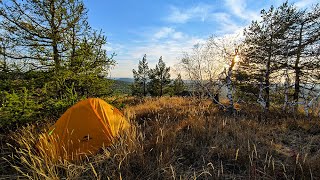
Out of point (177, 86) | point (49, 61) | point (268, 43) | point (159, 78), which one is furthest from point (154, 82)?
point (49, 61)

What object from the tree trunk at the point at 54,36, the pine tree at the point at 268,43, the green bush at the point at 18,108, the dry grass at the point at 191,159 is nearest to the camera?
the dry grass at the point at 191,159

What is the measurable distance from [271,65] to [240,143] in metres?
11.1

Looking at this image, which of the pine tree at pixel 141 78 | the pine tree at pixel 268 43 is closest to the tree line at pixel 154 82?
the pine tree at pixel 141 78

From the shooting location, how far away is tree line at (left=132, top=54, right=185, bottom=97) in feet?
106

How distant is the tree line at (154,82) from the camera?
3238 centimetres

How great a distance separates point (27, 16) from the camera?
6.47 metres

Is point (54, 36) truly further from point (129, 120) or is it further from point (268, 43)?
point (268, 43)

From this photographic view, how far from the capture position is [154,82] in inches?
1286

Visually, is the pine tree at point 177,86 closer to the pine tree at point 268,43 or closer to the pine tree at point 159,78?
the pine tree at point 159,78

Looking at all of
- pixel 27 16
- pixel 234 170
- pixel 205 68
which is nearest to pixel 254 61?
pixel 205 68

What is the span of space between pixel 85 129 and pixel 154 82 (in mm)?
28623

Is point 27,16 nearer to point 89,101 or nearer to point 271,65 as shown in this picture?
point 89,101

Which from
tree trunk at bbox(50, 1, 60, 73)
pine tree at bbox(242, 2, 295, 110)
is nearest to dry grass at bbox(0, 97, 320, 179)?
tree trunk at bbox(50, 1, 60, 73)

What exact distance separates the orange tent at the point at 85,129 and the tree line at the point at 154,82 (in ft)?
89.0
